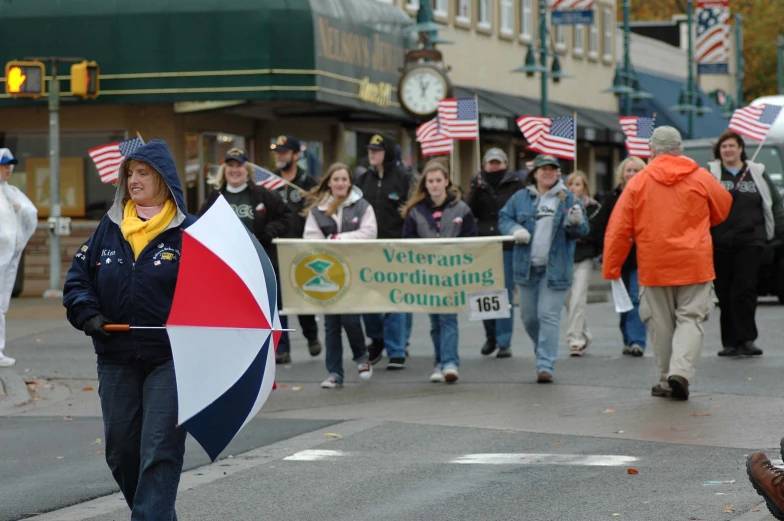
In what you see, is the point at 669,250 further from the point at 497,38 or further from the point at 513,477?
the point at 497,38

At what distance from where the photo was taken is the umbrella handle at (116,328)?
5.95 m

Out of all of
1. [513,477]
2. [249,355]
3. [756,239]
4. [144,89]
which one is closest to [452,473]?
[513,477]

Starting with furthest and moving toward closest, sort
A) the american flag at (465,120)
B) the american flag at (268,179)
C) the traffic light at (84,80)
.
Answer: the traffic light at (84,80), the american flag at (465,120), the american flag at (268,179)

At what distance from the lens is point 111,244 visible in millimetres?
6129

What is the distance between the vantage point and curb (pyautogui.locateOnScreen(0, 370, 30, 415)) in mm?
11484

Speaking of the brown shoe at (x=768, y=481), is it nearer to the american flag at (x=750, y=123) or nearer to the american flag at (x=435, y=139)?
the american flag at (x=750, y=123)

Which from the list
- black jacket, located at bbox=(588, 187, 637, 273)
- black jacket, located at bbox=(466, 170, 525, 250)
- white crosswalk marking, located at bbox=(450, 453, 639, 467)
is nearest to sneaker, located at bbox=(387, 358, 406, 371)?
black jacket, located at bbox=(466, 170, 525, 250)

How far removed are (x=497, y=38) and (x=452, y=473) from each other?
32.2m

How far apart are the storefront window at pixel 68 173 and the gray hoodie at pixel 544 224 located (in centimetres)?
1376

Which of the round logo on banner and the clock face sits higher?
the clock face

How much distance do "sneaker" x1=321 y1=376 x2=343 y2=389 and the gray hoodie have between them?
184cm

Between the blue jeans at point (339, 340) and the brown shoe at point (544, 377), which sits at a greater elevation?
the blue jeans at point (339, 340)

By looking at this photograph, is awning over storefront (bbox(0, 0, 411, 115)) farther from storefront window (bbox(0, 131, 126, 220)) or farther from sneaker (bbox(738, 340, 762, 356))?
sneaker (bbox(738, 340, 762, 356))

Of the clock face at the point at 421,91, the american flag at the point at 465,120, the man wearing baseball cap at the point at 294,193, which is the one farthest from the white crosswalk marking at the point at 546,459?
the clock face at the point at 421,91
